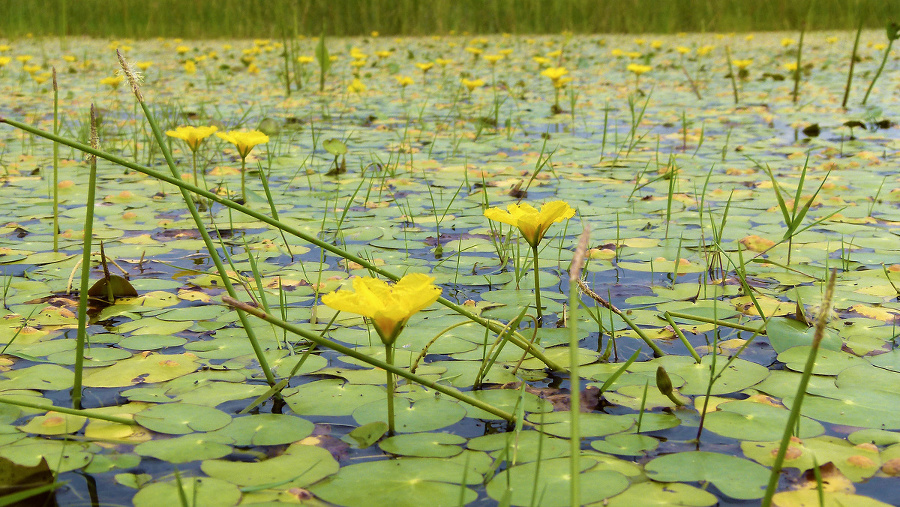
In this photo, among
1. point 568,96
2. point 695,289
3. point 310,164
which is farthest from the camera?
→ point 568,96

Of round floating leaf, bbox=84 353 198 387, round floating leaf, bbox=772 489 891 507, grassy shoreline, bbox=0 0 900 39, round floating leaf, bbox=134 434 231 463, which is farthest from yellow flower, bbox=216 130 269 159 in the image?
grassy shoreline, bbox=0 0 900 39

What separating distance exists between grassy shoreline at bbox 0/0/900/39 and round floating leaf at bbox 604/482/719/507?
707 cm

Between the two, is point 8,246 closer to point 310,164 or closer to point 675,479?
point 310,164

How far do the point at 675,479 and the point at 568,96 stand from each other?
3530 mm

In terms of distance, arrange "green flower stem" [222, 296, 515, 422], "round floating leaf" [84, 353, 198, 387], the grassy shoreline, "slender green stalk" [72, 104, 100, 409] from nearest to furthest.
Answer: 1. "green flower stem" [222, 296, 515, 422]
2. "slender green stalk" [72, 104, 100, 409]
3. "round floating leaf" [84, 353, 198, 387]
4. the grassy shoreline

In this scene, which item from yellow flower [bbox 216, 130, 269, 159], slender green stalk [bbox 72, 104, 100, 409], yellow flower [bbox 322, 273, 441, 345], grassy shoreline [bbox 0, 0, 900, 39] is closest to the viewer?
yellow flower [bbox 322, 273, 441, 345]

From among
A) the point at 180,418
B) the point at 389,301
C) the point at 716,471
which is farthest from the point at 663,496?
the point at 180,418

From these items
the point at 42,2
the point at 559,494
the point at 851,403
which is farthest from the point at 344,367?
the point at 42,2

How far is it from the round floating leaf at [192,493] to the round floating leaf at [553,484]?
0.77ft

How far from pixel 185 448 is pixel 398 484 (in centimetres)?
23

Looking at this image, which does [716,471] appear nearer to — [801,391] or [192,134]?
[801,391]

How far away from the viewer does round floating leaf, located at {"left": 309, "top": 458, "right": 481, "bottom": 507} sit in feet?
2.18

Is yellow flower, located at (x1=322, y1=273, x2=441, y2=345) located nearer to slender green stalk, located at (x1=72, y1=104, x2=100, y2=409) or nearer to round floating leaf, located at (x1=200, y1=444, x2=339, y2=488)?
round floating leaf, located at (x1=200, y1=444, x2=339, y2=488)

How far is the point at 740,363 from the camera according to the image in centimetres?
98
